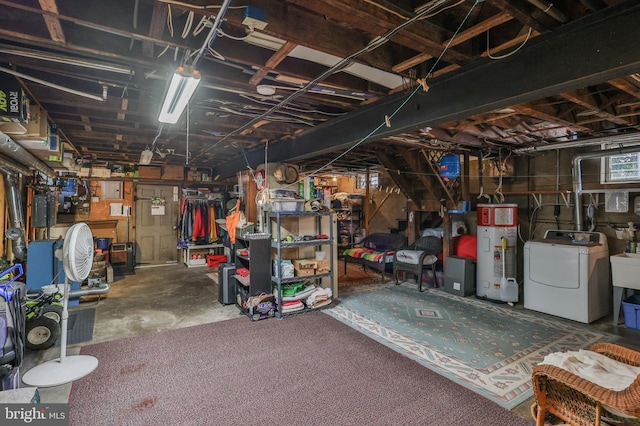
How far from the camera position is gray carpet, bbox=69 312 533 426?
214cm

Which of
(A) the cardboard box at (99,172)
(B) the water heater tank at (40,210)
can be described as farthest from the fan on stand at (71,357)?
(A) the cardboard box at (99,172)

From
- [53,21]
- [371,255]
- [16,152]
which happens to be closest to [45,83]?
[53,21]

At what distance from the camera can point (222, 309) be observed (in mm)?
4445

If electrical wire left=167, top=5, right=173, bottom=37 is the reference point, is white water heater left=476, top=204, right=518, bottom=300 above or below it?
below

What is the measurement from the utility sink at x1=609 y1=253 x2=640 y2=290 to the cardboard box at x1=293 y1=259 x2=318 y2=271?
369cm

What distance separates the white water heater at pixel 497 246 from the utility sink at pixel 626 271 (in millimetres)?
1148

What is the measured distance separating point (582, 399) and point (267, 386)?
6.63 ft

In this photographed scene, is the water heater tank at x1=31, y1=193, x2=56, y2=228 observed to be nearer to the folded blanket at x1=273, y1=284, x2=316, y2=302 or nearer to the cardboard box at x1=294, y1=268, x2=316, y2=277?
the folded blanket at x1=273, y1=284, x2=316, y2=302

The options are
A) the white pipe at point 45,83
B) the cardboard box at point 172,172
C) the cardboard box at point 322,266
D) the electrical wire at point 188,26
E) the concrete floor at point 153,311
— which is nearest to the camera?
the electrical wire at point 188,26

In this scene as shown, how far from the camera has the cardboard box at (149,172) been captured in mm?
7594

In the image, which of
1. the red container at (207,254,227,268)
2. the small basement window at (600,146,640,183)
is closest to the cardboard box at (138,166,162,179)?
the red container at (207,254,227,268)

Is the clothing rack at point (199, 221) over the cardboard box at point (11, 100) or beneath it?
beneath

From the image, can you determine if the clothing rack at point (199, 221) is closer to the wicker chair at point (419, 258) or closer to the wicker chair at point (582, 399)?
the wicker chair at point (419, 258)

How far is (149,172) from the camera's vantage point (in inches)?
302
